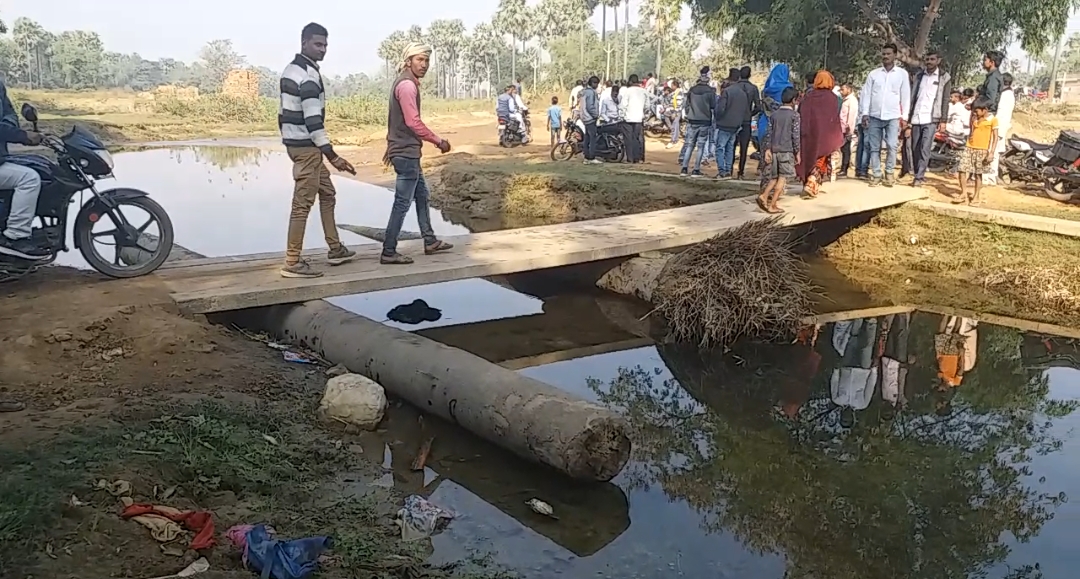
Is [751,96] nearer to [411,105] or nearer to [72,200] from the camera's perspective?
[411,105]

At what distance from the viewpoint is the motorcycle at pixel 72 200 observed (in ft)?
19.0

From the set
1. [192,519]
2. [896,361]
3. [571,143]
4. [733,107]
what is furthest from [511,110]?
[192,519]

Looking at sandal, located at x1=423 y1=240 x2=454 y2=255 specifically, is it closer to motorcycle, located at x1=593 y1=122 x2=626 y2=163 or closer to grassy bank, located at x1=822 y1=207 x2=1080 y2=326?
grassy bank, located at x1=822 y1=207 x2=1080 y2=326

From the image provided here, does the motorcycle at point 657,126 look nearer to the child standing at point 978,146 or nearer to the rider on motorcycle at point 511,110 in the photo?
the rider on motorcycle at point 511,110

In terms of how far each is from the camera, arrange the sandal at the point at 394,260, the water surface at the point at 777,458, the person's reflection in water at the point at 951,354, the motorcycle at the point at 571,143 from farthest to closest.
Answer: the motorcycle at the point at 571,143, the sandal at the point at 394,260, the person's reflection in water at the point at 951,354, the water surface at the point at 777,458

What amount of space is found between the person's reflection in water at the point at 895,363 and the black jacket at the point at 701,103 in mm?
4816

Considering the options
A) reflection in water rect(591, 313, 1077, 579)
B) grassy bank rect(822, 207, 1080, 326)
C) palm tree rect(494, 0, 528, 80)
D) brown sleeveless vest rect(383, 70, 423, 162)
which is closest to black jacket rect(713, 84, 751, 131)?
grassy bank rect(822, 207, 1080, 326)

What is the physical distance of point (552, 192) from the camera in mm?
12945

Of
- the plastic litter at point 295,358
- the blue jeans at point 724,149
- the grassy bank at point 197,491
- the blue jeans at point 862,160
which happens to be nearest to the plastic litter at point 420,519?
the grassy bank at point 197,491

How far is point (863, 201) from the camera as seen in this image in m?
9.51

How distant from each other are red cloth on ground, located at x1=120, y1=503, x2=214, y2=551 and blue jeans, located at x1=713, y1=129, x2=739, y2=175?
9.62 m

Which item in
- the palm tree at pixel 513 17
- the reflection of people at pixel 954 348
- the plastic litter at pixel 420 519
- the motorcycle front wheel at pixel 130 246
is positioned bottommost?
the reflection of people at pixel 954 348

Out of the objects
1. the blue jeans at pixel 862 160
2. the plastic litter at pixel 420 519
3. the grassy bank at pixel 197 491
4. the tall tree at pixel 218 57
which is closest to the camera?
the grassy bank at pixel 197 491

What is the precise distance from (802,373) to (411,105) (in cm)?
357
